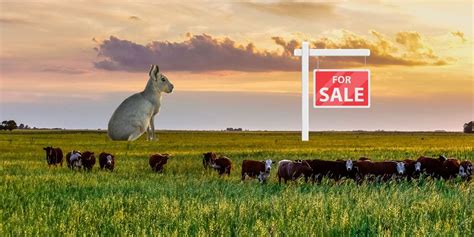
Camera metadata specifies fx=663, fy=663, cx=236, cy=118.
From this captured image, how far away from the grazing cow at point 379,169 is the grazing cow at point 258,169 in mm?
3132

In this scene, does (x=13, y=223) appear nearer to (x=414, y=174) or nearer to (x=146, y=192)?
(x=146, y=192)

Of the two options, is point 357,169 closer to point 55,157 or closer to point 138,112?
point 55,157

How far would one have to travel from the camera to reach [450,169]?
80.3 feet

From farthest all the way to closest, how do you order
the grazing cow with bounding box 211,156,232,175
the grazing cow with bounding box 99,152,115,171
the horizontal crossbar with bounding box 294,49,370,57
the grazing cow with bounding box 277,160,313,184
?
the horizontal crossbar with bounding box 294,49,370,57
the grazing cow with bounding box 99,152,115,171
the grazing cow with bounding box 211,156,232,175
the grazing cow with bounding box 277,160,313,184

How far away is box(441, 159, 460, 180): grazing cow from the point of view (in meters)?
24.4

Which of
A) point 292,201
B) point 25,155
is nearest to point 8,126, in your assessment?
point 25,155

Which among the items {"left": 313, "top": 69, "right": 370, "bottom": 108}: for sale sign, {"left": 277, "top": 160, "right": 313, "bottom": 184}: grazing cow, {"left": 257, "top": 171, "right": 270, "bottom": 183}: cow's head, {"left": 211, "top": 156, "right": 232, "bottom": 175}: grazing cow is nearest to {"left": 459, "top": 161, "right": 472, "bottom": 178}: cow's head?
{"left": 277, "top": 160, "right": 313, "bottom": 184}: grazing cow

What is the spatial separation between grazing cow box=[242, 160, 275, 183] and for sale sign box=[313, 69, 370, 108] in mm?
28437

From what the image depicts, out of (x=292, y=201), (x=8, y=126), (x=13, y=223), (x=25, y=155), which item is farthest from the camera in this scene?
(x=8, y=126)

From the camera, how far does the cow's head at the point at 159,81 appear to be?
58744mm

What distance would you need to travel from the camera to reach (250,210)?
14.0 metres

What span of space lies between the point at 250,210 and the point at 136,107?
139 ft

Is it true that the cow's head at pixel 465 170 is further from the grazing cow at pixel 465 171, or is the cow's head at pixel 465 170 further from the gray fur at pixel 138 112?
the gray fur at pixel 138 112

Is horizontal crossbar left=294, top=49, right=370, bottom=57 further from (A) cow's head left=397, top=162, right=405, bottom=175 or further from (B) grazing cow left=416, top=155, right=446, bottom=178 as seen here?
(A) cow's head left=397, top=162, right=405, bottom=175
